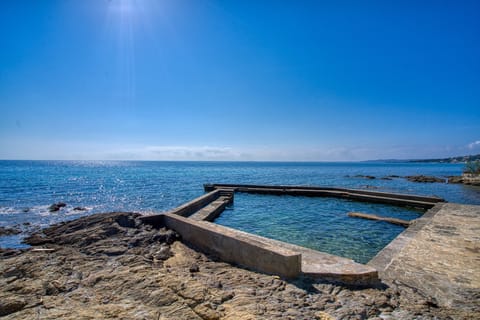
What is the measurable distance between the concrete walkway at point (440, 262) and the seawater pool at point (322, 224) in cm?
106

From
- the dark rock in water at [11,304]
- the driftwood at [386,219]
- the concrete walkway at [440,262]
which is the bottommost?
the driftwood at [386,219]

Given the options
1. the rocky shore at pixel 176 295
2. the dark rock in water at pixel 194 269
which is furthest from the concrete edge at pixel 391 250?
the dark rock in water at pixel 194 269

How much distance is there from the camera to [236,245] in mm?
5645

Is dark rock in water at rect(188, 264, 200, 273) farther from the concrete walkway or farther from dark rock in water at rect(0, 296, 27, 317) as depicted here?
the concrete walkway

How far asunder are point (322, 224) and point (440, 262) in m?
5.11

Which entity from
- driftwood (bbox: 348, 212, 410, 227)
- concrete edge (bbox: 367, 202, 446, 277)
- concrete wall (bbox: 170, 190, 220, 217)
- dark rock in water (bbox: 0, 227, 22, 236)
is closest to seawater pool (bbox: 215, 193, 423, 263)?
driftwood (bbox: 348, 212, 410, 227)

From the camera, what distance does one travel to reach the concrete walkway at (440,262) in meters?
4.03

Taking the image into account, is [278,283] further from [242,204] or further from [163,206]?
[163,206]

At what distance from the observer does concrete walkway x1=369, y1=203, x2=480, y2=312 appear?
4027 mm

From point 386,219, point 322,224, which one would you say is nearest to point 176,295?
point 322,224

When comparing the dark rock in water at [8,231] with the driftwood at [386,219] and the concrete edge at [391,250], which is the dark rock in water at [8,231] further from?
the driftwood at [386,219]

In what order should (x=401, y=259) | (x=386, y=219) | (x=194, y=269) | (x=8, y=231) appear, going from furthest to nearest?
(x=8, y=231)
(x=386, y=219)
(x=401, y=259)
(x=194, y=269)

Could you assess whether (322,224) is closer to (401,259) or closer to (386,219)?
(386,219)

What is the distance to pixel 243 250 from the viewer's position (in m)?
5.44
